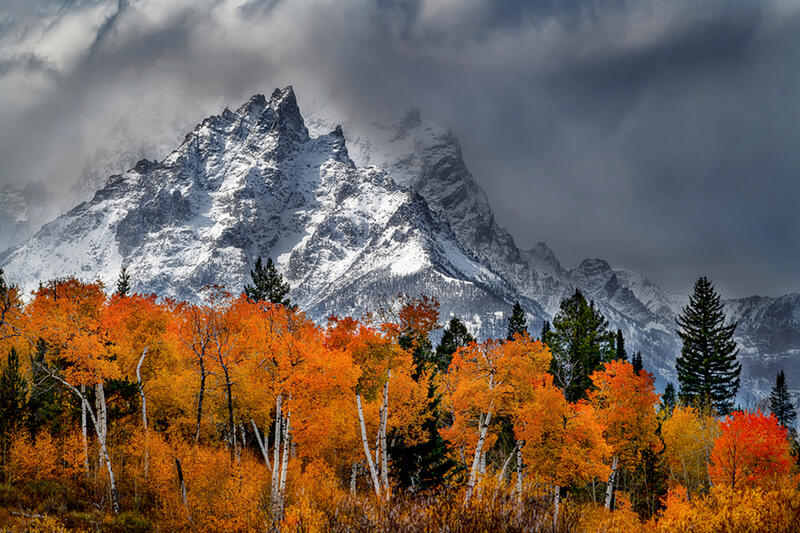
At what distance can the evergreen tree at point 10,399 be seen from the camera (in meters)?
30.1

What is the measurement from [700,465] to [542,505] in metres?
47.1

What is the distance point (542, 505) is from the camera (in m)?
9.73

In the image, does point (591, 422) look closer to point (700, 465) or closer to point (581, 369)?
point (581, 369)

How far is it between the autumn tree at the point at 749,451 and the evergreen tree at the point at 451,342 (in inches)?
1151

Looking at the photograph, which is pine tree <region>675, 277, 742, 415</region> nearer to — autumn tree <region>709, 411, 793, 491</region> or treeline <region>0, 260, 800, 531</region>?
treeline <region>0, 260, 800, 531</region>

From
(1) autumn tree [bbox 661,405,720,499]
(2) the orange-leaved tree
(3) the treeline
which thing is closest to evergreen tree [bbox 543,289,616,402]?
(3) the treeline

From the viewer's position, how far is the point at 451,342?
6288 cm

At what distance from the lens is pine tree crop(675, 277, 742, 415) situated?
5069 centimetres

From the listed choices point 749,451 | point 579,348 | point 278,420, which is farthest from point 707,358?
point 278,420

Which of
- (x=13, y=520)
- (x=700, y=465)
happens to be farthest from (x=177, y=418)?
(x=700, y=465)

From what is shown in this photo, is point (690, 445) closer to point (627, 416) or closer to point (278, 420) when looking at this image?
point (627, 416)

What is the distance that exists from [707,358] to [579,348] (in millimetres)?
18558

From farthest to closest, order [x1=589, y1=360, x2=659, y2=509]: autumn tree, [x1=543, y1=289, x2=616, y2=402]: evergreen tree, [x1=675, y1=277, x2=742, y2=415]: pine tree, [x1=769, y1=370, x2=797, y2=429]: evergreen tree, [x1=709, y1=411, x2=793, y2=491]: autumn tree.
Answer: [x1=769, y1=370, x2=797, y2=429]: evergreen tree, [x1=675, y1=277, x2=742, y2=415]: pine tree, [x1=543, y1=289, x2=616, y2=402]: evergreen tree, [x1=589, y1=360, x2=659, y2=509]: autumn tree, [x1=709, y1=411, x2=793, y2=491]: autumn tree

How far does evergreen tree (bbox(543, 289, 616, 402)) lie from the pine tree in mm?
10986
